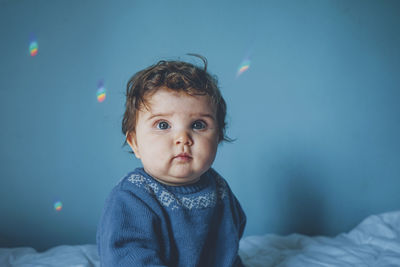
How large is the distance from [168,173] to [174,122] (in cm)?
11

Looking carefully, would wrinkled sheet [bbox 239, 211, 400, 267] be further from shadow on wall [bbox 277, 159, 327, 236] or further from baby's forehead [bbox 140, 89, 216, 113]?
baby's forehead [bbox 140, 89, 216, 113]

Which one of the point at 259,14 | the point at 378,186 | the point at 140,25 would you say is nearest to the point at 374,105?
the point at 378,186

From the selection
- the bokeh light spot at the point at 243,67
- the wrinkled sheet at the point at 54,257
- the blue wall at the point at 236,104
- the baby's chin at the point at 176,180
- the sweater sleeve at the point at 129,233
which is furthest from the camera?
the bokeh light spot at the point at 243,67

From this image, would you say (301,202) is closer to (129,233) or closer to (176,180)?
(176,180)

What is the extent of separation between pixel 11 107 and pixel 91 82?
275 mm

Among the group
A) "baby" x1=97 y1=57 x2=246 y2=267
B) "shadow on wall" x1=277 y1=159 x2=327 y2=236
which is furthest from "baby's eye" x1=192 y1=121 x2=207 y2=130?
"shadow on wall" x1=277 y1=159 x2=327 y2=236

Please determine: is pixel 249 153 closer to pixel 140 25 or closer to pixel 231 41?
pixel 231 41

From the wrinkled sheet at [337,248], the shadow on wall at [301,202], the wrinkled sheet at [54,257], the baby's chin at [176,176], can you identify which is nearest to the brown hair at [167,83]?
the baby's chin at [176,176]

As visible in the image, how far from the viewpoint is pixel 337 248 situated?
1.14 m

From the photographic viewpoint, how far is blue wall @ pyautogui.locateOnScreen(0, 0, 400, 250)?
121cm

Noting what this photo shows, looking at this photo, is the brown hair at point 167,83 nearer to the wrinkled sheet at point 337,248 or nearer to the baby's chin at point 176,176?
the baby's chin at point 176,176

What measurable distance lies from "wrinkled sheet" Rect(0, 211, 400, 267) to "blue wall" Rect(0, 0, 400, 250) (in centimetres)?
17

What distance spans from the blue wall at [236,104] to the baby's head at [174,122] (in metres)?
0.49

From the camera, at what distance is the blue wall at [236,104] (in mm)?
1211
